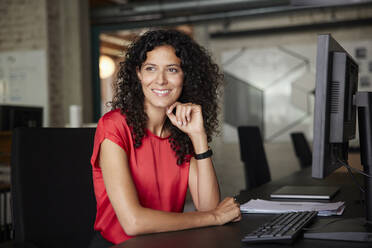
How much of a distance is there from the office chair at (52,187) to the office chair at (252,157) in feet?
4.31

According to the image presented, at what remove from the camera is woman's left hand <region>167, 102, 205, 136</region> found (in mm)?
1542

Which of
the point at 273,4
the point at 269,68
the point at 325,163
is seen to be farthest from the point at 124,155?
the point at 269,68

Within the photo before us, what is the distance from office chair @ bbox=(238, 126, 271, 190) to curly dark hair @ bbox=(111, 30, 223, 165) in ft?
2.96

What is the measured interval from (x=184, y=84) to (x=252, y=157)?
3.83 feet

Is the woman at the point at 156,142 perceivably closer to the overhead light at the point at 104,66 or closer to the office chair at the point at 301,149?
the office chair at the point at 301,149

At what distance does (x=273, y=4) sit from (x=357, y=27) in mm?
1682

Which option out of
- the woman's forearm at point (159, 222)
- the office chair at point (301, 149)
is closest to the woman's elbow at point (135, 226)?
the woman's forearm at point (159, 222)

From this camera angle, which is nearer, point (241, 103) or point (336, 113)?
point (336, 113)

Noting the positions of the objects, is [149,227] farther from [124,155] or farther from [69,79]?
[69,79]

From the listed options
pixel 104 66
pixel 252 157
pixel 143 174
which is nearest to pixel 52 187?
pixel 143 174

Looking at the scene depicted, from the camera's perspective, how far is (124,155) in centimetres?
136

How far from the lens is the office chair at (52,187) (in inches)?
52.5

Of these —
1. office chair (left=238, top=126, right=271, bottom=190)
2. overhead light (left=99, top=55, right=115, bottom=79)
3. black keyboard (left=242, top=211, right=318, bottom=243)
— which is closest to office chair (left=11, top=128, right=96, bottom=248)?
black keyboard (left=242, top=211, right=318, bottom=243)

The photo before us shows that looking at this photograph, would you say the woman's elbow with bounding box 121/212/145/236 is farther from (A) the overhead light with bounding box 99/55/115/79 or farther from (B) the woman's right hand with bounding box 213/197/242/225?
(A) the overhead light with bounding box 99/55/115/79
